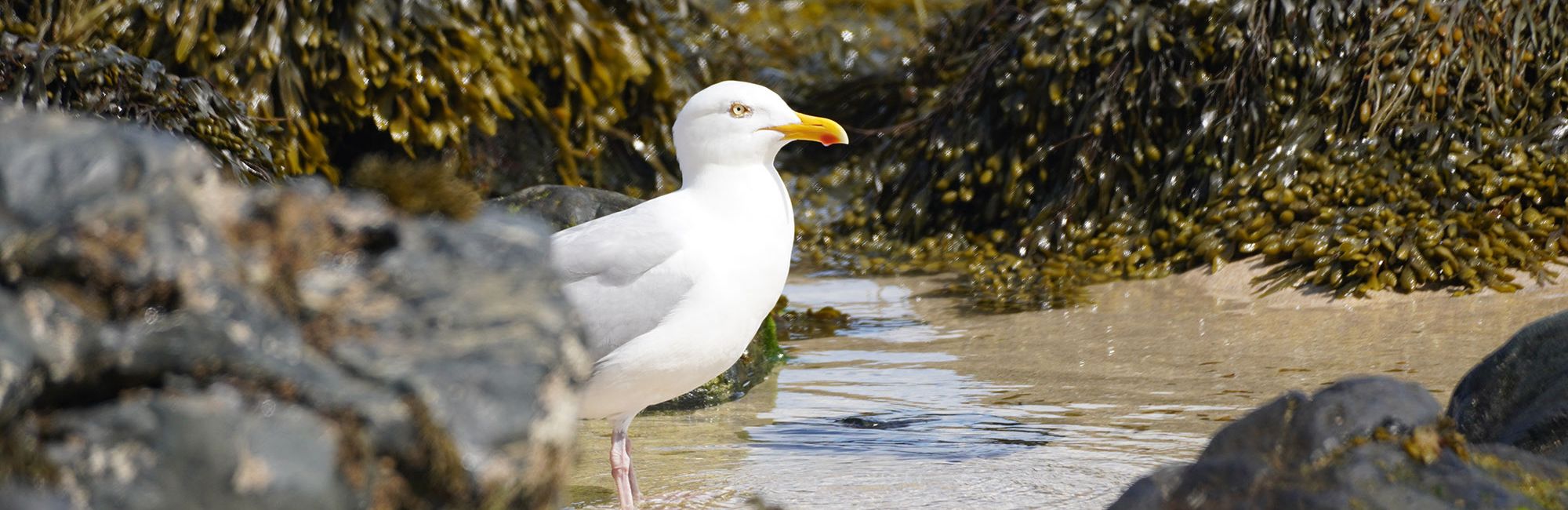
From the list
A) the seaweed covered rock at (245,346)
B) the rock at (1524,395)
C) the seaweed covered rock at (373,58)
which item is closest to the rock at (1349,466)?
the rock at (1524,395)

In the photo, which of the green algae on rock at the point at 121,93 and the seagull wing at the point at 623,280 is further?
the green algae on rock at the point at 121,93

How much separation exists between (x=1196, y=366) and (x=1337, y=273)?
143cm

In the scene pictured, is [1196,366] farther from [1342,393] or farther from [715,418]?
[1342,393]

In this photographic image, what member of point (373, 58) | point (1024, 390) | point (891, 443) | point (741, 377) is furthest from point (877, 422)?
point (373, 58)

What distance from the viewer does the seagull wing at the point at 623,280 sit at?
4191 millimetres

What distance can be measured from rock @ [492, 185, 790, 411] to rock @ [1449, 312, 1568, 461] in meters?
2.65

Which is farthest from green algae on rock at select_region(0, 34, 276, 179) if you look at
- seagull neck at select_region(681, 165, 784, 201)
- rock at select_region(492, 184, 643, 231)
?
seagull neck at select_region(681, 165, 784, 201)

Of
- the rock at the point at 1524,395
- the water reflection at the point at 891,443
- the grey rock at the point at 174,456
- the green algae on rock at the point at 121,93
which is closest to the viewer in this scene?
the grey rock at the point at 174,456

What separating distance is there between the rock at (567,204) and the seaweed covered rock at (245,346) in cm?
347

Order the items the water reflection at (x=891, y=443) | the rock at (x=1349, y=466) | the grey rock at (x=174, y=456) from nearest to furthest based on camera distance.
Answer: the grey rock at (x=174, y=456) < the rock at (x=1349, y=466) < the water reflection at (x=891, y=443)

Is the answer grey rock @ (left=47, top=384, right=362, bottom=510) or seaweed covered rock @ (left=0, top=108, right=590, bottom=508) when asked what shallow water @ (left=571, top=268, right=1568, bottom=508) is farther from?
grey rock @ (left=47, top=384, right=362, bottom=510)

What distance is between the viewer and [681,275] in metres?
4.20

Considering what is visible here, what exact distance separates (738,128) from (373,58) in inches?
167

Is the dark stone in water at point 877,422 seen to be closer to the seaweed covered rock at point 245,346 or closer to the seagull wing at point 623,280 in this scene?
the seagull wing at point 623,280
